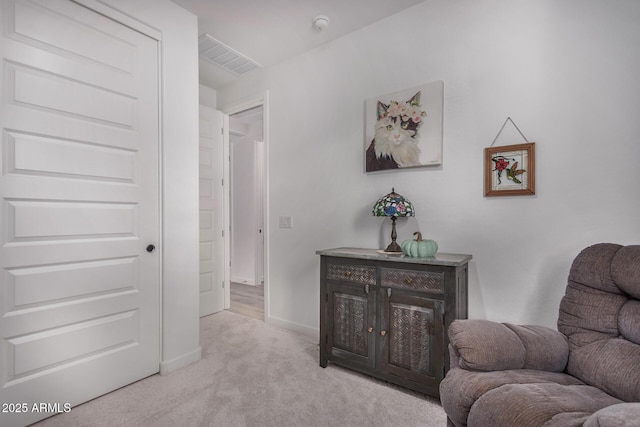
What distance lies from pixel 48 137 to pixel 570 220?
9.67 feet

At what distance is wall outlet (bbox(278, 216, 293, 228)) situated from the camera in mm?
2994

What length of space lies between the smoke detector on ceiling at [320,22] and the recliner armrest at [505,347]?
2.34 m

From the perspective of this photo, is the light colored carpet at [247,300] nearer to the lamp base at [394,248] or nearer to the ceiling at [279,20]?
the lamp base at [394,248]

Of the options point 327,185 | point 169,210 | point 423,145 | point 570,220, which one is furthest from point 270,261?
point 570,220

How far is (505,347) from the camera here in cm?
120

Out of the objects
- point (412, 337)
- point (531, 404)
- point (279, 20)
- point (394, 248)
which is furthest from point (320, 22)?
point (531, 404)

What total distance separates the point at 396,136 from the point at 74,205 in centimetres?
214

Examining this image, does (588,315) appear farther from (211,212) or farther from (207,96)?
(207,96)

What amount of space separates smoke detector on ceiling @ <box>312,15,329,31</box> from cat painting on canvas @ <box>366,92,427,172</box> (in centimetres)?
77

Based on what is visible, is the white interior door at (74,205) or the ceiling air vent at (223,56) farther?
the ceiling air vent at (223,56)

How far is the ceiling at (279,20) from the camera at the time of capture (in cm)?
224

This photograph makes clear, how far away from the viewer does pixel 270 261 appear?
3.14m

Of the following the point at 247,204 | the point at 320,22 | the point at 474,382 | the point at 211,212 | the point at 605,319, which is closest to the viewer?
the point at 474,382

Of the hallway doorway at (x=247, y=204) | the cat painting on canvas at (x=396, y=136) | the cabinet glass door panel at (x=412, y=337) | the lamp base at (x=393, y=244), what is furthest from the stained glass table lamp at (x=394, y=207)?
the hallway doorway at (x=247, y=204)
